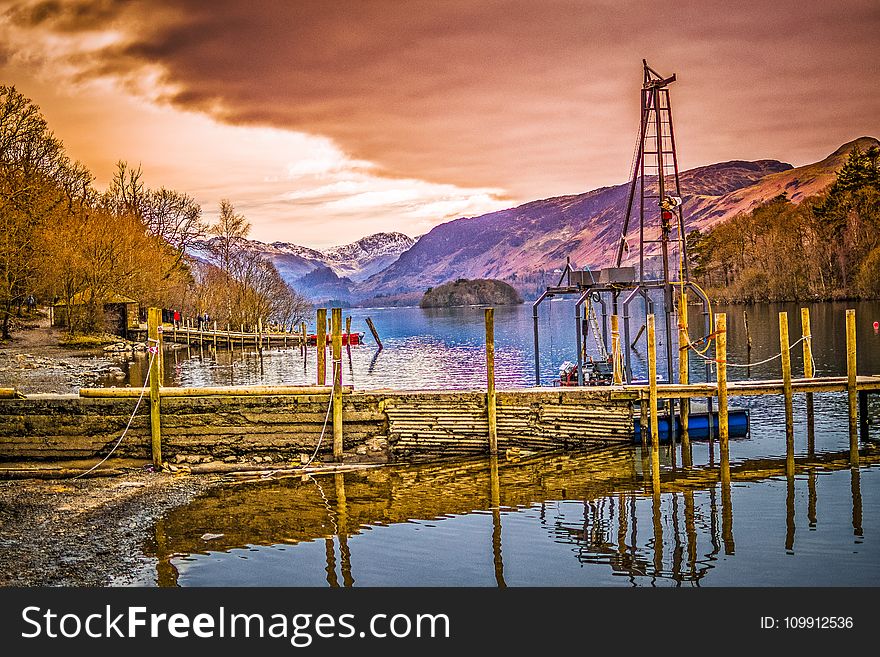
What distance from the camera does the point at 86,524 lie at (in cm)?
1383

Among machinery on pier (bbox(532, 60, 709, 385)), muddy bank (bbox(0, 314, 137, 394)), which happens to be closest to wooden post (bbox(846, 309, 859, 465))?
machinery on pier (bbox(532, 60, 709, 385))

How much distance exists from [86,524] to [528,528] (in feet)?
23.2

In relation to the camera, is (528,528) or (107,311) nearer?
(528,528)

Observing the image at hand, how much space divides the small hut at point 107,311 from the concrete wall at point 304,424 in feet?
98.7

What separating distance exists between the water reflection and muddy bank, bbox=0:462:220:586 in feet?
1.35

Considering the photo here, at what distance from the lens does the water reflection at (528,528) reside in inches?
479

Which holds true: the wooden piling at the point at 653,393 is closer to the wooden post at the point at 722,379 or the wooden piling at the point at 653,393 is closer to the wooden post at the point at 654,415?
the wooden post at the point at 654,415

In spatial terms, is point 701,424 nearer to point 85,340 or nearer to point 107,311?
point 85,340

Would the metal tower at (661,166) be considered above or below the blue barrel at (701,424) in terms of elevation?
above

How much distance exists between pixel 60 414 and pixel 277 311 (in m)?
59.5

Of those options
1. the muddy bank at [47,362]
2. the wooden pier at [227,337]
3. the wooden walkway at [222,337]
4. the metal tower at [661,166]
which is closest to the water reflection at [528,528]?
the metal tower at [661,166]

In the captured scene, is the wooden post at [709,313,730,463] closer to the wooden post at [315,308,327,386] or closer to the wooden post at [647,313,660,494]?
the wooden post at [647,313,660,494]

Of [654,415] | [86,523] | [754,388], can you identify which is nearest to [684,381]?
[754,388]
